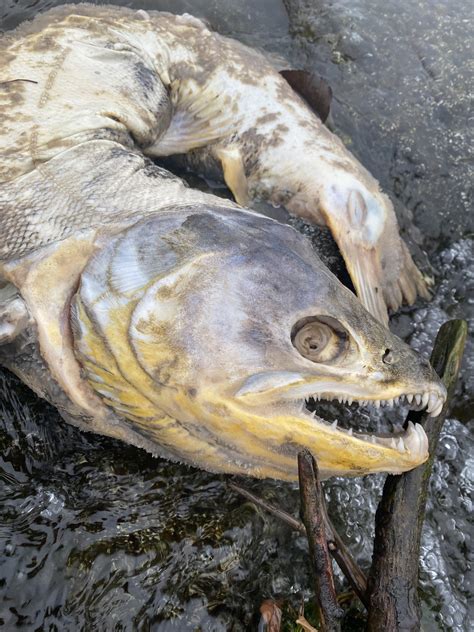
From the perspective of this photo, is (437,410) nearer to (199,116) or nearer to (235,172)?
(235,172)

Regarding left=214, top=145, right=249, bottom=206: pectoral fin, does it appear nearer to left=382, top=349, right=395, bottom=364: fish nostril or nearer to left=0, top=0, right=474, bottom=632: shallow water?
left=0, top=0, right=474, bottom=632: shallow water

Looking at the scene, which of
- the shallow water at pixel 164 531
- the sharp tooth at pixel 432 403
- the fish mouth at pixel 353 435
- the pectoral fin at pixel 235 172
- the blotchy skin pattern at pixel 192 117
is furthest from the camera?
the pectoral fin at pixel 235 172

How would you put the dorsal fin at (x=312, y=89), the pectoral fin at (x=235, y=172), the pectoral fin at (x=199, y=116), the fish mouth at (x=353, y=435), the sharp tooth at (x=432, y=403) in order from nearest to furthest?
the fish mouth at (x=353, y=435) < the sharp tooth at (x=432, y=403) < the pectoral fin at (x=235, y=172) < the pectoral fin at (x=199, y=116) < the dorsal fin at (x=312, y=89)

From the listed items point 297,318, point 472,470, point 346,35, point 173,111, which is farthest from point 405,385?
point 346,35

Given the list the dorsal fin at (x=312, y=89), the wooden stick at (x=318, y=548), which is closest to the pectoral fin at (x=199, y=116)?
the dorsal fin at (x=312, y=89)

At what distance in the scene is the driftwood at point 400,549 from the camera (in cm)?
232

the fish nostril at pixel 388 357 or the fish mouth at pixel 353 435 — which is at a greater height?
the fish nostril at pixel 388 357

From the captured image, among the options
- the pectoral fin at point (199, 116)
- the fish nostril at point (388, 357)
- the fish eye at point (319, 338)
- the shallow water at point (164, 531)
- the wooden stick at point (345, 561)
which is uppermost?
the fish nostril at point (388, 357)

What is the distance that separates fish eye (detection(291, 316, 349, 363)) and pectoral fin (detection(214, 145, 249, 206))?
6.15ft

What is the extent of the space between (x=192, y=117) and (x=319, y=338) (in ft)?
8.50

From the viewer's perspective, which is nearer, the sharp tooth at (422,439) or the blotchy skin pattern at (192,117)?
the sharp tooth at (422,439)

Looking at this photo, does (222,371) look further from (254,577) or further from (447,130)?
(447,130)

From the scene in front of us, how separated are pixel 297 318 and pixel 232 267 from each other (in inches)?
13.4

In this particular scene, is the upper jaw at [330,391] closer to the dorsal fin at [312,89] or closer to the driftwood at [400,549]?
the driftwood at [400,549]
